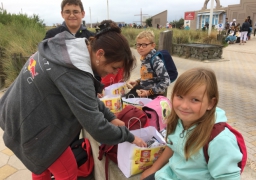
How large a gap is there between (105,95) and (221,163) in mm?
1897

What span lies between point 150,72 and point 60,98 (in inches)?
61.1

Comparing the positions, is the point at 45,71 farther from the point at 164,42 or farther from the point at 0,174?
the point at 164,42

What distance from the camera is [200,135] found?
1.21 metres


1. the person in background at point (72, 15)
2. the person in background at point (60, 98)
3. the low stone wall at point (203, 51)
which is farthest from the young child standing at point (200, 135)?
the low stone wall at point (203, 51)

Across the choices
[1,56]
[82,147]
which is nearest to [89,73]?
[82,147]

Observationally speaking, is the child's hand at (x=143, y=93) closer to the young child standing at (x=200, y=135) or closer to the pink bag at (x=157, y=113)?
the pink bag at (x=157, y=113)

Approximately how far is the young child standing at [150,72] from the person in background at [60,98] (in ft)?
3.74

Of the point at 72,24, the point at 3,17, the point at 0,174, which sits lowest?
the point at 0,174

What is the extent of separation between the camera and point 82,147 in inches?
97.3

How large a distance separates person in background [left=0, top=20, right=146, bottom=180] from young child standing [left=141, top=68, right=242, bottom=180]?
37 cm

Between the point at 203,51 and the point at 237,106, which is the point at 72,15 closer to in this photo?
the point at 237,106

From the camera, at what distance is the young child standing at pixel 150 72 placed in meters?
2.56

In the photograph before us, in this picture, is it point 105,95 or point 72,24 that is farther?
point 72,24

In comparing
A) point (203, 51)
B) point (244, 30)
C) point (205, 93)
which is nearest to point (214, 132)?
point (205, 93)
